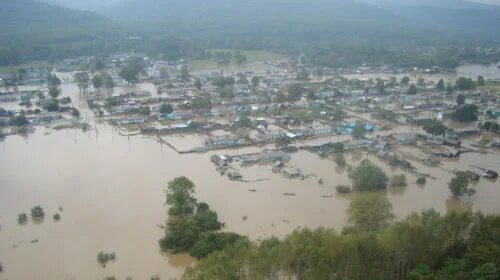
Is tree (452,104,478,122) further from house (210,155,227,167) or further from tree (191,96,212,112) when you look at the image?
house (210,155,227,167)

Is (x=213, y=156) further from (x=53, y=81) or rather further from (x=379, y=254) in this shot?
(x=53, y=81)

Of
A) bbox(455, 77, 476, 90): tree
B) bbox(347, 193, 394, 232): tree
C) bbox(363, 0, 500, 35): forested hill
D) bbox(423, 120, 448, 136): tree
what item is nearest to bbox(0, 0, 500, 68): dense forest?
bbox(363, 0, 500, 35): forested hill

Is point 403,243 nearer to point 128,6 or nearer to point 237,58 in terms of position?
point 237,58

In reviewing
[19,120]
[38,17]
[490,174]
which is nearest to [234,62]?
[19,120]

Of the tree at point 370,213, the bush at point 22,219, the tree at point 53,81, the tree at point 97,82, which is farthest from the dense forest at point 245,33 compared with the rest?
the tree at point 370,213

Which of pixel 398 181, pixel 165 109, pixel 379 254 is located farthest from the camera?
pixel 165 109

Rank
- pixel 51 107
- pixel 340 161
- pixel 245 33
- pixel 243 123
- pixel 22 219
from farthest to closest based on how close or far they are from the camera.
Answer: pixel 245 33 < pixel 51 107 < pixel 243 123 < pixel 340 161 < pixel 22 219
